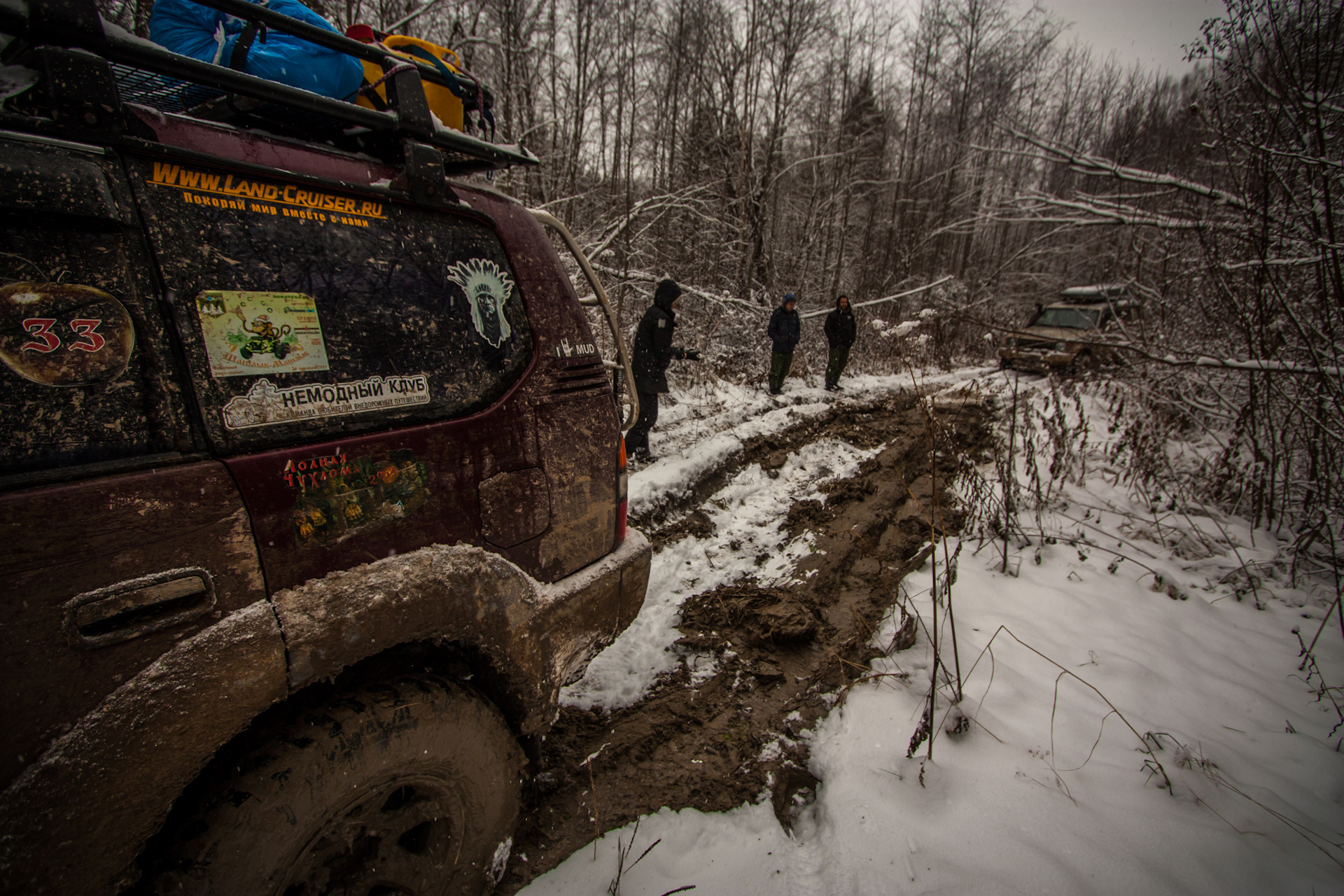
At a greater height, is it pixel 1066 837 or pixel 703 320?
pixel 703 320

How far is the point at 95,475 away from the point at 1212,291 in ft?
27.2

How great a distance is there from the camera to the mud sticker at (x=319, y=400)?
117 cm

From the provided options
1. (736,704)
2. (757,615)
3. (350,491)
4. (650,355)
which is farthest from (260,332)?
(650,355)

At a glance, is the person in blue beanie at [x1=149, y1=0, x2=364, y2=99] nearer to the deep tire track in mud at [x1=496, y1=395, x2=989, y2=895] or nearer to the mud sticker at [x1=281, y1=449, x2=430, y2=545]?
the mud sticker at [x1=281, y1=449, x2=430, y2=545]

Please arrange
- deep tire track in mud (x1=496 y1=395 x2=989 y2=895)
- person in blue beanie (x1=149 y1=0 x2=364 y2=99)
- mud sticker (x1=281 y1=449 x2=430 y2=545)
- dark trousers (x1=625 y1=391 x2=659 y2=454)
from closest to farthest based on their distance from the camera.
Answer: mud sticker (x1=281 y1=449 x2=430 y2=545), person in blue beanie (x1=149 y1=0 x2=364 y2=99), deep tire track in mud (x1=496 y1=395 x2=989 y2=895), dark trousers (x1=625 y1=391 x2=659 y2=454)

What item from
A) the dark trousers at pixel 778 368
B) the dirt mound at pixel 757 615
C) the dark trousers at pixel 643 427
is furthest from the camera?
the dark trousers at pixel 778 368

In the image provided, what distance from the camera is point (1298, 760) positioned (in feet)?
7.09

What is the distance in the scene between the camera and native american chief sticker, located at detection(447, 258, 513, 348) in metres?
1.60

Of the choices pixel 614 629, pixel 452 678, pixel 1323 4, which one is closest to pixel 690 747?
pixel 614 629

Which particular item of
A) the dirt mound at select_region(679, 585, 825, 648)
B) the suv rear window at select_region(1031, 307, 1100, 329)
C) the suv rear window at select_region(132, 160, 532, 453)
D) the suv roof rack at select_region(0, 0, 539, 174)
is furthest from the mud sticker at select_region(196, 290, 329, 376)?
the suv rear window at select_region(1031, 307, 1100, 329)

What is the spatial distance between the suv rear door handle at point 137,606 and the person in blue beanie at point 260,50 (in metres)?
1.46

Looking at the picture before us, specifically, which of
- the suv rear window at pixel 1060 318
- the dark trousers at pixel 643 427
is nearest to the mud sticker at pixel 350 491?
the dark trousers at pixel 643 427

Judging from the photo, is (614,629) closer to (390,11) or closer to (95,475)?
(95,475)

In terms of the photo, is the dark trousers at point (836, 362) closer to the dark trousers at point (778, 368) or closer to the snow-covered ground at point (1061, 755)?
the dark trousers at point (778, 368)
